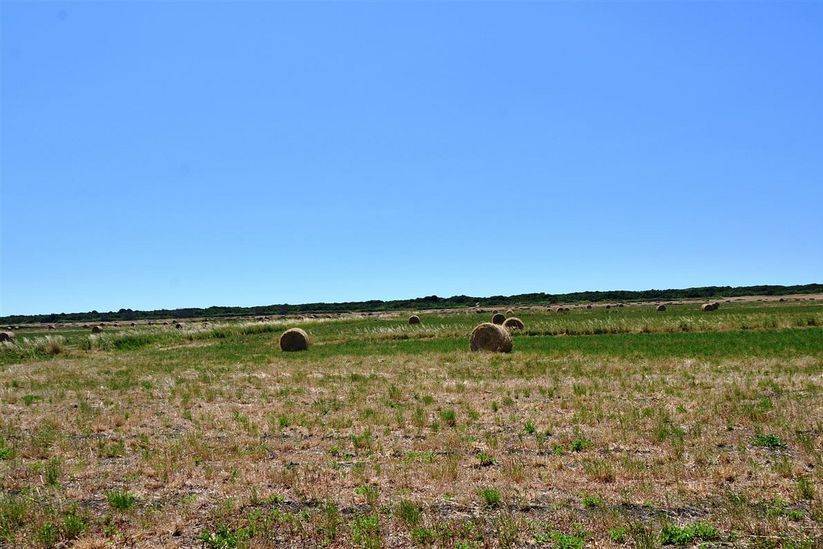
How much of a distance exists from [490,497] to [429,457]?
2409 millimetres

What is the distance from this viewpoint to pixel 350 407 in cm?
1608

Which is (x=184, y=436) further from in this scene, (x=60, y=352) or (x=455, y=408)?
(x=60, y=352)

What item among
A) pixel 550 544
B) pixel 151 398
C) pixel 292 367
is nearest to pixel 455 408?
pixel 550 544

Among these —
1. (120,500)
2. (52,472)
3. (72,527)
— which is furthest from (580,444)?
(52,472)

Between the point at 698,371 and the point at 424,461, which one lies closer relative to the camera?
the point at 424,461

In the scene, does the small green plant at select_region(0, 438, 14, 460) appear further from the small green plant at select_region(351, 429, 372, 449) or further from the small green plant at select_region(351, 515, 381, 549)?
the small green plant at select_region(351, 515, 381, 549)

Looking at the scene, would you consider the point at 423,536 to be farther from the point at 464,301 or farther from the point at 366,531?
the point at 464,301

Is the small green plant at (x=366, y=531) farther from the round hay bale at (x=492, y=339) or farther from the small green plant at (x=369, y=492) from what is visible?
the round hay bale at (x=492, y=339)

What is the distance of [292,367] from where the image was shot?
2680 centimetres

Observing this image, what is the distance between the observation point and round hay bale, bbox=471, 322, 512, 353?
3086cm

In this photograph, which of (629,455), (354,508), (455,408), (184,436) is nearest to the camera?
(354,508)

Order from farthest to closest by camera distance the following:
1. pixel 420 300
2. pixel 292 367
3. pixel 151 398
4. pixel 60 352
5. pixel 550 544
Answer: pixel 420 300 < pixel 60 352 < pixel 292 367 < pixel 151 398 < pixel 550 544

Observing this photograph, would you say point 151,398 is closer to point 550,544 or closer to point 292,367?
point 292,367

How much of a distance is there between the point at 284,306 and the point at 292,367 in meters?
153
